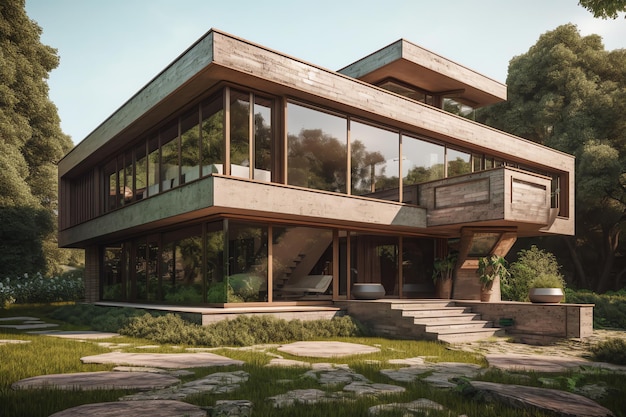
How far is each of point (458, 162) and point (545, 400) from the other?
14.2 m

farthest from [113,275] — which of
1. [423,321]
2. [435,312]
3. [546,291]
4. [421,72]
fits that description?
[546,291]

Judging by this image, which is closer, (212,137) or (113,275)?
(212,137)

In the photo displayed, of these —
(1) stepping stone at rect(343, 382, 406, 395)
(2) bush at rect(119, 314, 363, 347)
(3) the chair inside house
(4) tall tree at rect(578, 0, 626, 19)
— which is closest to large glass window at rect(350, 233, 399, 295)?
(3) the chair inside house

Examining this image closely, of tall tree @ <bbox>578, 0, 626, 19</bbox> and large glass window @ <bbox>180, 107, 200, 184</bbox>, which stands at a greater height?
tall tree @ <bbox>578, 0, 626, 19</bbox>

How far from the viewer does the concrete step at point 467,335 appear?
12.4m

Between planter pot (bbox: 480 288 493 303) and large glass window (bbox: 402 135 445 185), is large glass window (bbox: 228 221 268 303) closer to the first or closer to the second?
large glass window (bbox: 402 135 445 185)

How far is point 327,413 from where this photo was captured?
5.12 meters

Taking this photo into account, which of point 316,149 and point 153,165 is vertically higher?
point 316,149

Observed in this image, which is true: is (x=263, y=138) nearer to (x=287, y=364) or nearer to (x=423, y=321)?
(x=423, y=321)

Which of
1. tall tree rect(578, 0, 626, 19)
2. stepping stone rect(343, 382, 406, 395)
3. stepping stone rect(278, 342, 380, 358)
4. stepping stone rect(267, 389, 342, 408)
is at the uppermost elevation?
tall tree rect(578, 0, 626, 19)

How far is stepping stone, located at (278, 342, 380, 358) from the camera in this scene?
973cm

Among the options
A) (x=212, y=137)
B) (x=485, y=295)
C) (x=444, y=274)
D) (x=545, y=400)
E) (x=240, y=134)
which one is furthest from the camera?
(x=444, y=274)

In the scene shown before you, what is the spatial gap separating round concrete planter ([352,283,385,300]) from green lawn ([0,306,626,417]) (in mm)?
3339

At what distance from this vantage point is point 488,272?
54.4 ft
